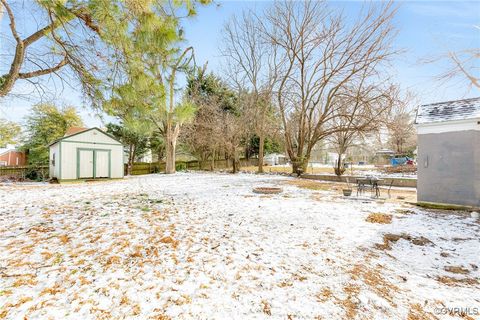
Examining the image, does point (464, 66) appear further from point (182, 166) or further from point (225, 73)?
point (182, 166)

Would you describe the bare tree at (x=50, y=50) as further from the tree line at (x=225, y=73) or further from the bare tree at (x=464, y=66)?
the bare tree at (x=464, y=66)

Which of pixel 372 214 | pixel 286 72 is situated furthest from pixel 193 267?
pixel 286 72

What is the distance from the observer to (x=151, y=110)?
16.5 ft

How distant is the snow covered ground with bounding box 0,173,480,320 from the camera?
7.33 ft

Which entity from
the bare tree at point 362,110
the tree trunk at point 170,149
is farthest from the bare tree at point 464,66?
the tree trunk at point 170,149

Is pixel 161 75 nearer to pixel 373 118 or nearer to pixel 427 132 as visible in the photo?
pixel 427 132

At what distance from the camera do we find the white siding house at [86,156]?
12.0 meters

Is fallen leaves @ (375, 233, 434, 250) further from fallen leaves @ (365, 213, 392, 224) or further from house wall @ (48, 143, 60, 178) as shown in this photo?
house wall @ (48, 143, 60, 178)

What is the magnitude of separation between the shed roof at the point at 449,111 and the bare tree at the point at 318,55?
645cm

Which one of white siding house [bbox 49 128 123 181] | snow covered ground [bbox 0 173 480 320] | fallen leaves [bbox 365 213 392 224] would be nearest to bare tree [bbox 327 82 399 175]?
snow covered ground [bbox 0 173 480 320]

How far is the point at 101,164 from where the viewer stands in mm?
13375

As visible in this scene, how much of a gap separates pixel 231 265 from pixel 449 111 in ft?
26.6

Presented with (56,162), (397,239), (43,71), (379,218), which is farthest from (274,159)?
(43,71)

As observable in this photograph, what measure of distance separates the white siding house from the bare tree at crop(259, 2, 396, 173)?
11450mm
